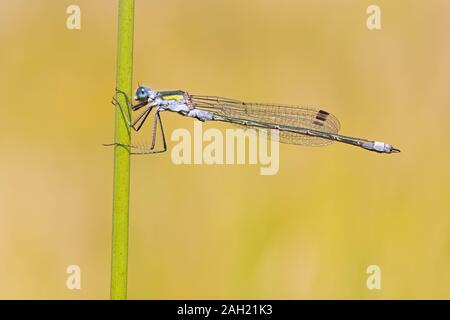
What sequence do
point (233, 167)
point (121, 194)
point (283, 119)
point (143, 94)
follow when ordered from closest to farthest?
point (121, 194) → point (143, 94) → point (283, 119) → point (233, 167)

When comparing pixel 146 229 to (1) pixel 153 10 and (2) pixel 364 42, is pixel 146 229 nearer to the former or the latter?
(1) pixel 153 10

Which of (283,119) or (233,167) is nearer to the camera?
(283,119)

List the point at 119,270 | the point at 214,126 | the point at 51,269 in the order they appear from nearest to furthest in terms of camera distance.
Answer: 1. the point at 119,270
2. the point at 51,269
3. the point at 214,126

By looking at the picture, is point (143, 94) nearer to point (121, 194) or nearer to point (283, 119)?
point (283, 119)

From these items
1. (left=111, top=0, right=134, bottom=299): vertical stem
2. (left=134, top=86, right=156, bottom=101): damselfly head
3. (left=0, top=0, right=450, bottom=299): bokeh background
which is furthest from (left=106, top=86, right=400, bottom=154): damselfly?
(left=111, top=0, right=134, bottom=299): vertical stem

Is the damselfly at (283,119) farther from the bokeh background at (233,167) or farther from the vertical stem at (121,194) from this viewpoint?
the vertical stem at (121,194)

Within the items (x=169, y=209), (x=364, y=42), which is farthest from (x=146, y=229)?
(x=364, y=42)

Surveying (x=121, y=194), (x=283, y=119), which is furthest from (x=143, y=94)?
(x=121, y=194)

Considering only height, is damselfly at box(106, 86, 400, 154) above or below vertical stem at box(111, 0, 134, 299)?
above

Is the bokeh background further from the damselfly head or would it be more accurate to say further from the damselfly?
the damselfly head
